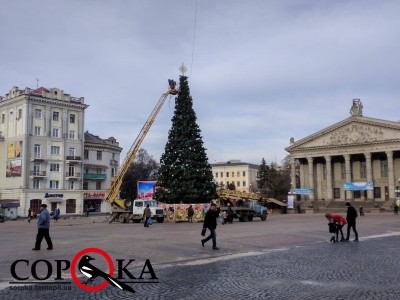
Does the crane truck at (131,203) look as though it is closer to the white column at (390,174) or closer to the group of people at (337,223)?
the group of people at (337,223)

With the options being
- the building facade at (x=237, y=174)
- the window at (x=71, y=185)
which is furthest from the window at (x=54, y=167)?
the building facade at (x=237, y=174)

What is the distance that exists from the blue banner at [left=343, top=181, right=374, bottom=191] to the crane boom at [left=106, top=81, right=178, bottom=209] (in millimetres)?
38400

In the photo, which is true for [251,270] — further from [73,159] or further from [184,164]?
[73,159]

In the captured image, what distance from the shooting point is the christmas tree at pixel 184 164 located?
46.6 meters

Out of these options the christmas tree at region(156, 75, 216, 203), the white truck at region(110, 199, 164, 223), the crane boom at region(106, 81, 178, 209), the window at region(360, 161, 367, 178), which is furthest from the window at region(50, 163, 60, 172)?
the window at region(360, 161, 367, 178)

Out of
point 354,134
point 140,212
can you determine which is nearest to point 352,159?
point 354,134

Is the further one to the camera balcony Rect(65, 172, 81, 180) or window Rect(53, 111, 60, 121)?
balcony Rect(65, 172, 81, 180)

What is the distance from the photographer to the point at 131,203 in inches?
2160

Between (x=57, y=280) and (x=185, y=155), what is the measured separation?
123ft

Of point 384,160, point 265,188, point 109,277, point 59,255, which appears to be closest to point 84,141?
point 265,188

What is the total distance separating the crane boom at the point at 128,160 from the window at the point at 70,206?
2220 cm

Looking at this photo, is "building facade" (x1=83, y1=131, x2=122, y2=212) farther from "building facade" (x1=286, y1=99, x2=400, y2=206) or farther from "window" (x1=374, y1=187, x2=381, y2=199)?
"window" (x1=374, y1=187, x2=381, y2=199)

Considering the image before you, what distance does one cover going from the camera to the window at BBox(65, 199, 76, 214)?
73312 mm

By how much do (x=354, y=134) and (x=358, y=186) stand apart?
9736 millimetres
